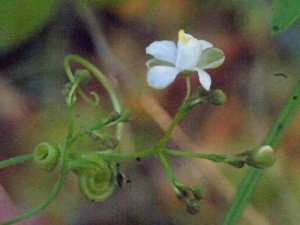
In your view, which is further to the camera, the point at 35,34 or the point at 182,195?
the point at 35,34

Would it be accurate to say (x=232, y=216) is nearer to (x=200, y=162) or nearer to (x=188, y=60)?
(x=200, y=162)

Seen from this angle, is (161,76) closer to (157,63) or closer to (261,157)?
(157,63)

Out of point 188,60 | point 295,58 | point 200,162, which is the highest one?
point 188,60

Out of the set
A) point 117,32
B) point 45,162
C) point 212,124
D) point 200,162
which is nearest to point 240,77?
point 212,124

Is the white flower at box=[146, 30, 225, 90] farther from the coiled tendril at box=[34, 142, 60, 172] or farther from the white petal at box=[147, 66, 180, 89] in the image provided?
the coiled tendril at box=[34, 142, 60, 172]

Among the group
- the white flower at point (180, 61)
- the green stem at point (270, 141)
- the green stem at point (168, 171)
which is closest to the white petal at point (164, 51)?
the white flower at point (180, 61)

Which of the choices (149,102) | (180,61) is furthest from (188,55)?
(149,102)
